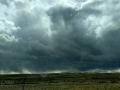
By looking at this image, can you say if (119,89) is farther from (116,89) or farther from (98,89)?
(98,89)

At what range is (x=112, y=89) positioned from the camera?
4891cm

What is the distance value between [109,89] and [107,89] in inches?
16.5

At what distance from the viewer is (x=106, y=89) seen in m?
49.5

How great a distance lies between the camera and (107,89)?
4947cm

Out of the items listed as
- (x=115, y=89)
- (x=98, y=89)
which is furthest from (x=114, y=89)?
(x=98, y=89)

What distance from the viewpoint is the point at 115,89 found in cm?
4888

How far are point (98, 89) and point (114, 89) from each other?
10.6 ft

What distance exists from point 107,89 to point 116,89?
5.84 feet

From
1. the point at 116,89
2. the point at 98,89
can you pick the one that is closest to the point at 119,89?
the point at 116,89

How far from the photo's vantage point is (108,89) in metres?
49.3

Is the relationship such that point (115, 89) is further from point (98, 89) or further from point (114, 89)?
point (98, 89)

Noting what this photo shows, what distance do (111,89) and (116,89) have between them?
968mm

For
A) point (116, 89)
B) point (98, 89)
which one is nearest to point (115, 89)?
point (116, 89)

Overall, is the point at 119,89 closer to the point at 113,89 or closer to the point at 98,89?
the point at 113,89
